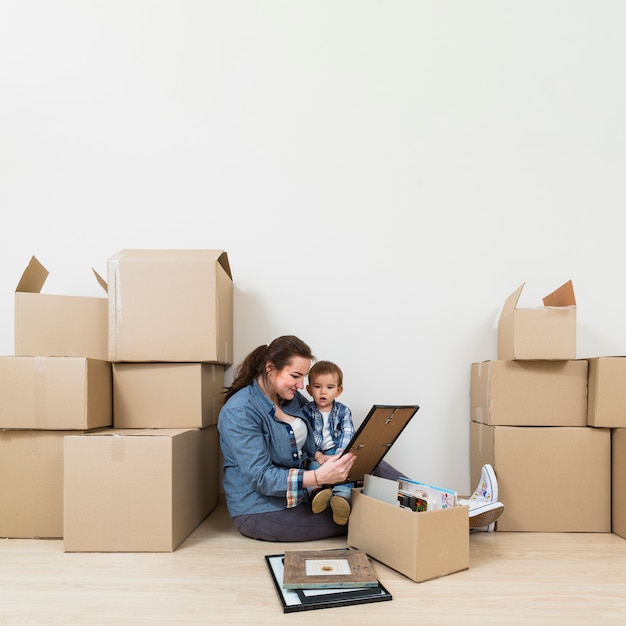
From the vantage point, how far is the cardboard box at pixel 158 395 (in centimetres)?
193

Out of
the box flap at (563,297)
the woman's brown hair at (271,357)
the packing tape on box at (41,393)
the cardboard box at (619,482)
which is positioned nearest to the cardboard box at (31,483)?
the packing tape on box at (41,393)

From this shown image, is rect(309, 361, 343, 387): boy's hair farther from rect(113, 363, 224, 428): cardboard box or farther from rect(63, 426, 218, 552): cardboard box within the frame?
rect(63, 426, 218, 552): cardboard box

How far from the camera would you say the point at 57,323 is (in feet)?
6.36

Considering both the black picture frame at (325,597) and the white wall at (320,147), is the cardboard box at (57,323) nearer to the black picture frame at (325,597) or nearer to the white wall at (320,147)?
the white wall at (320,147)

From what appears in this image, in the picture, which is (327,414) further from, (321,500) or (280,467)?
(321,500)

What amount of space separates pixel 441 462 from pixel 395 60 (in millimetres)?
1735

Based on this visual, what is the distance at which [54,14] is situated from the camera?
2.37 m

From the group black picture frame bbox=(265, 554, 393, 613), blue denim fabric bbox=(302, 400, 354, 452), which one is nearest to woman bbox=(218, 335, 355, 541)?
blue denim fabric bbox=(302, 400, 354, 452)

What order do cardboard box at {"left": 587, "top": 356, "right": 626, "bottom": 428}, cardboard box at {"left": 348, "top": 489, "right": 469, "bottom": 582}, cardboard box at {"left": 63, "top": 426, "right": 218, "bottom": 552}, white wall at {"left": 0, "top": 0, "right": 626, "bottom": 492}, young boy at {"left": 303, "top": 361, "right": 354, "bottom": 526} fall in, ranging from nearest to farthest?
cardboard box at {"left": 348, "top": 489, "right": 469, "bottom": 582}, cardboard box at {"left": 63, "top": 426, "right": 218, "bottom": 552}, cardboard box at {"left": 587, "top": 356, "right": 626, "bottom": 428}, young boy at {"left": 303, "top": 361, "right": 354, "bottom": 526}, white wall at {"left": 0, "top": 0, "right": 626, "bottom": 492}

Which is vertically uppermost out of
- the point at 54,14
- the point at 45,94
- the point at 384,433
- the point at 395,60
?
the point at 54,14

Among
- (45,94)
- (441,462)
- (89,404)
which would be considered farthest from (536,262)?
(45,94)

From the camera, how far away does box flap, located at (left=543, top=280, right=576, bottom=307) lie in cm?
190

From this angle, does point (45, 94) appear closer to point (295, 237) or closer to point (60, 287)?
point (60, 287)

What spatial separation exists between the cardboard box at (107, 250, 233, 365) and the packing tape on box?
0.71 feet
